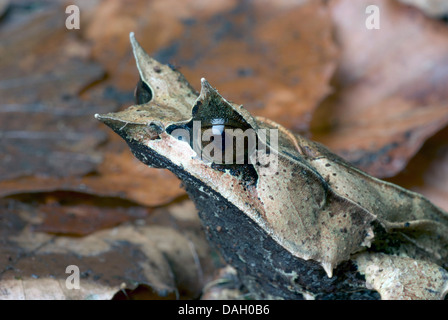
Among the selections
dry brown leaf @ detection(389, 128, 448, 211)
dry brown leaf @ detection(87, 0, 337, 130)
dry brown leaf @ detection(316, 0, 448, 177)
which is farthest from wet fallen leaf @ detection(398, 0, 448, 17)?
dry brown leaf @ detection(389, 128, 448, 211)

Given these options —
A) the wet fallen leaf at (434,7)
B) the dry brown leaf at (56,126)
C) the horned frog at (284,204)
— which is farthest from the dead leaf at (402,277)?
the wet fallen leaf at (434,7)

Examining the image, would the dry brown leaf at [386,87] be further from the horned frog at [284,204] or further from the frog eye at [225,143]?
the frog eye at [225,143]

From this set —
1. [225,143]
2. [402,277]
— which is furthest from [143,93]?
[402,277]

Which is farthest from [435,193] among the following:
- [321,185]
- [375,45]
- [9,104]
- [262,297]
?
[9,104]

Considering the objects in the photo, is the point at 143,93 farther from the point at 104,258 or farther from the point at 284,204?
the point at 104,258

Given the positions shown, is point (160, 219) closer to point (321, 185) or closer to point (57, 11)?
point (321, 185)

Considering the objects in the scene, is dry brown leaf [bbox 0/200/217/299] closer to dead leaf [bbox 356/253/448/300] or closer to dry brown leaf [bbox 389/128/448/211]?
dead leaf [bbox 356/253/448/300]

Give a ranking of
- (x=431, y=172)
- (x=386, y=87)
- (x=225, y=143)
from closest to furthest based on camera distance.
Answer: (x=225, y=143) < (x=431, y=172) < (x=386, y=87)
